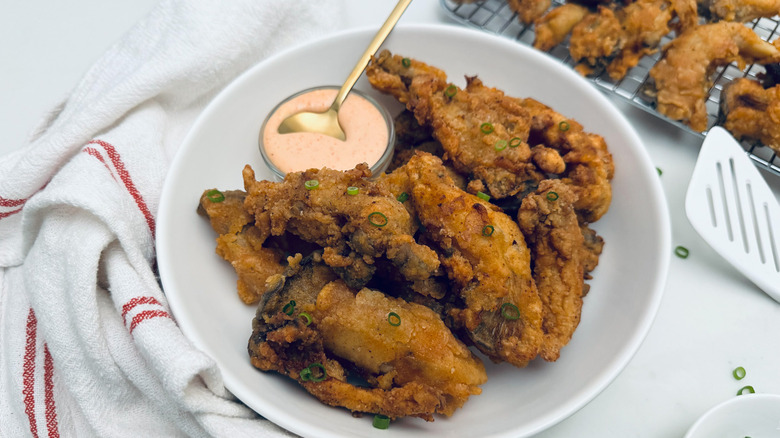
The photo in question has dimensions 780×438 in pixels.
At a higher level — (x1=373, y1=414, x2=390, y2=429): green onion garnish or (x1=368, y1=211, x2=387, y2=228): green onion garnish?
(x1=368, y1=211, x2=387, y2=228): green onion garnish

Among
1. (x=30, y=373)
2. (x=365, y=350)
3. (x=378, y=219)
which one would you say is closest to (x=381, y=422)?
(x=365, y=350)

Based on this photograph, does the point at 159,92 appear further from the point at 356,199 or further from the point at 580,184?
the point at 580,184

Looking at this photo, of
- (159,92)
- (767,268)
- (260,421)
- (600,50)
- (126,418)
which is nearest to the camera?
(260,421)

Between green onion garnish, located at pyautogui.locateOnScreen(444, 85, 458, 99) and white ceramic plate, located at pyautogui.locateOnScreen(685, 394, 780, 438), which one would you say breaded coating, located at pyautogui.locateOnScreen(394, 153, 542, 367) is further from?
white ceramic plate, located at pyautogui.locateOnScreen(685, 394, 780, 438)

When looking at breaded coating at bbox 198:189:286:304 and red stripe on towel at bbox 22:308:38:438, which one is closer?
red stripe on towel at bbox 22:308:38:438

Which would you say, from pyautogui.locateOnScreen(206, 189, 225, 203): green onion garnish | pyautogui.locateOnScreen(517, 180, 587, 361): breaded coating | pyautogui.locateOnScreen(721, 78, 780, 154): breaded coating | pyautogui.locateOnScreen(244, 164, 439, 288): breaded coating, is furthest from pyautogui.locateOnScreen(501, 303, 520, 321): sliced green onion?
pyautogui.locateOnScreen(721, 78, 780, 154): breaded coating

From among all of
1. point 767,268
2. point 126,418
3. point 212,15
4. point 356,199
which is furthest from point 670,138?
point 126,418

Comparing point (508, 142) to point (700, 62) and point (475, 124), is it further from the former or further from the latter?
point (700, 62)
